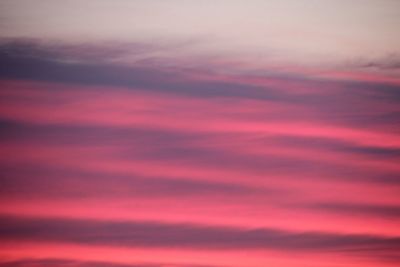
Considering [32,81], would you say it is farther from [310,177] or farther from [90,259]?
[310,177]

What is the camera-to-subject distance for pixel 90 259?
6199 millimetres

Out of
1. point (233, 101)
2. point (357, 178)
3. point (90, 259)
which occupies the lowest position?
point (90, 259)

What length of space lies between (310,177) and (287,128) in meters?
0.37

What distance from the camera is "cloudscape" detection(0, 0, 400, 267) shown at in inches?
245

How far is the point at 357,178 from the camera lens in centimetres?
635

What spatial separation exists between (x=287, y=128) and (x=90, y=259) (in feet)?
5.20

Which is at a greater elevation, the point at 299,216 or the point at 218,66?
the point at 218,66

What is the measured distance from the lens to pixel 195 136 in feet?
20.8

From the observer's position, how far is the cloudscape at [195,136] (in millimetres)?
6215

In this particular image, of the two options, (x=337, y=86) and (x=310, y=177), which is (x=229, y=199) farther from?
(x=337, y=86)

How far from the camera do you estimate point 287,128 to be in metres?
6.38

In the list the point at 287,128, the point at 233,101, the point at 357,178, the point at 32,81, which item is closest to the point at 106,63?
the point at 32,81

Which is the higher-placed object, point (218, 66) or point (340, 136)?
point (218, 66)

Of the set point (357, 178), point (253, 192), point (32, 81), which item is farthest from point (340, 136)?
point (32, 81)
